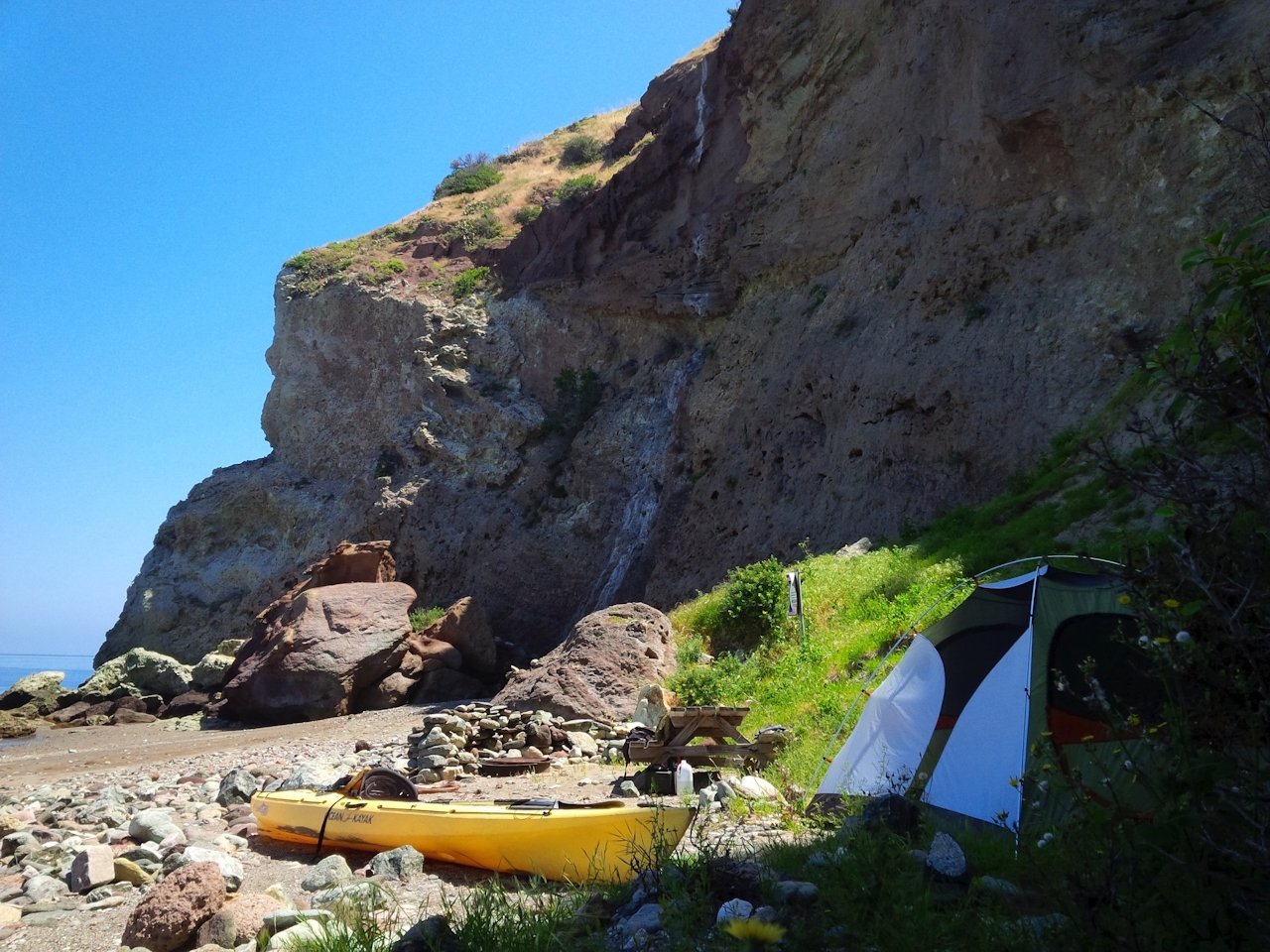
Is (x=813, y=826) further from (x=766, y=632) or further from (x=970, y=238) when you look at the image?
(x=970, y=238)

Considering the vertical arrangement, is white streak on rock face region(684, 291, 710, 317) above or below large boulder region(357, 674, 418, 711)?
above

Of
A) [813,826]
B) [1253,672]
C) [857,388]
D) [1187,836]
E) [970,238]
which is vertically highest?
[970,238]

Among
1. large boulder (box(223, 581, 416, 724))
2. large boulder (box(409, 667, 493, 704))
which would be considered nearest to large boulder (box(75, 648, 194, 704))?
large boulder (box(223, 581, 416, 724))

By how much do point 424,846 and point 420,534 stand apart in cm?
2296

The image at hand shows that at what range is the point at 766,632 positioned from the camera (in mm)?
13984

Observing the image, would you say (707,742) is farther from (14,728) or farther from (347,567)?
(14,728)

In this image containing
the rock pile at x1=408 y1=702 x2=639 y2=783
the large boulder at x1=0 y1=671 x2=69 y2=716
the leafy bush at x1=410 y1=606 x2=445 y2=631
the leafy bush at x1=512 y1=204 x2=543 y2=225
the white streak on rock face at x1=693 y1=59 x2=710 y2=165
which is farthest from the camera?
the leafy bush at x1=512 y1=204 x2=543 y2=225

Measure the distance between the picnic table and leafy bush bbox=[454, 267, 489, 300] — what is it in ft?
83.1

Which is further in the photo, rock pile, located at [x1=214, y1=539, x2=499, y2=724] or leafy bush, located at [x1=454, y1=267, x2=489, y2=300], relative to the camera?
leafy bush, located at [x1=454, y1=267, x2=489, y2=300]

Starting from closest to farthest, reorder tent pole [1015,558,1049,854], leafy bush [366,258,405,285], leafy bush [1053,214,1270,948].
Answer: leafy bush [1053,214,1270,948] < tent pole [1015,558,1049,854] < leafy bush [366,258,405,285]

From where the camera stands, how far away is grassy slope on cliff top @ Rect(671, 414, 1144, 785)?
953 cm

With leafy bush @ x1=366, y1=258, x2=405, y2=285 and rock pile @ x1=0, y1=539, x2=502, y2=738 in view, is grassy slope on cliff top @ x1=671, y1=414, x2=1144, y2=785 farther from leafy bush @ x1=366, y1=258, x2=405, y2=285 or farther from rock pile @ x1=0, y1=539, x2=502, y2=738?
leafy bush @ x1=366, y1=258, x2=405, y2=285

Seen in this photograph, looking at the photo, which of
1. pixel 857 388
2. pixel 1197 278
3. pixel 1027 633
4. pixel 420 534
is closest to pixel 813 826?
pixel 1027 633

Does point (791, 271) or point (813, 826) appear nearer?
point (813, 826)
